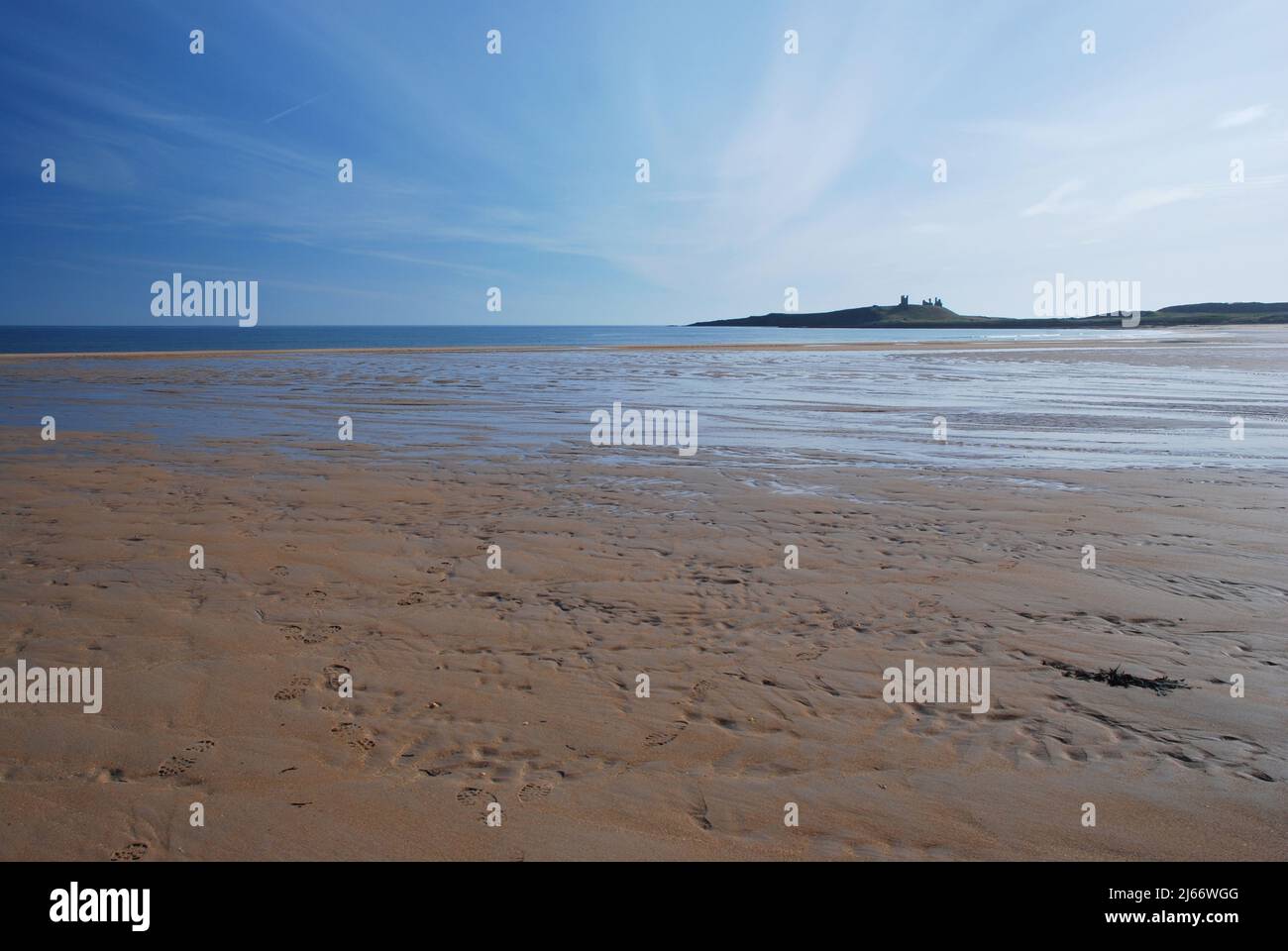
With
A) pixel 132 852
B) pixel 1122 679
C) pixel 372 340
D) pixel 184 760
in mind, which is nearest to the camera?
pixel 132 852

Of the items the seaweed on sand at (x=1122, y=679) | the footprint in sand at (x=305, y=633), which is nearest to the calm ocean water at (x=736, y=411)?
the seaweed on sand at (x=1122, y=679)

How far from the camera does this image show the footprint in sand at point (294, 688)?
4.91 m

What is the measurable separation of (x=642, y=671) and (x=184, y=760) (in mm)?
2676

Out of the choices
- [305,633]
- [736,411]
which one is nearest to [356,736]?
[305,633]

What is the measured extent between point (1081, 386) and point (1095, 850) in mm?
27467

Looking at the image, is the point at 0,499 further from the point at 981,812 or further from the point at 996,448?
the point at 996,448

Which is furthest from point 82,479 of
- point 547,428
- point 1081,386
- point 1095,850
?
point 1081,386

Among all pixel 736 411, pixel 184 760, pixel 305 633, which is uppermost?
pixel 736 411

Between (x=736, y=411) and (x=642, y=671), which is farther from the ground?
(x=736, y=411)

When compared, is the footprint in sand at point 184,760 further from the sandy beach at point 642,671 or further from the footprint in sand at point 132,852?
the footprint in sand at point 132,852

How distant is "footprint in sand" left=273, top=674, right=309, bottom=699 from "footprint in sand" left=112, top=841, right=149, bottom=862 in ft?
4.51

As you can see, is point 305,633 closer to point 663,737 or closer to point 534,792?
point 534,792

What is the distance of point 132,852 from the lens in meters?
3.51

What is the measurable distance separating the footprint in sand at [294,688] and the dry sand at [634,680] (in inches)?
0.7
